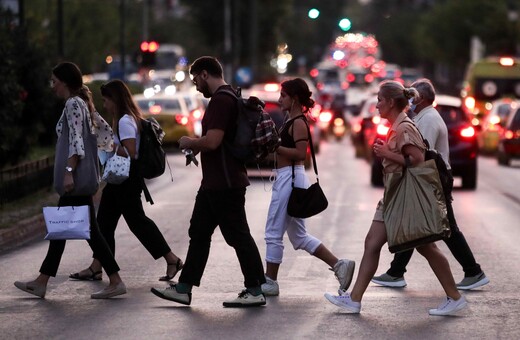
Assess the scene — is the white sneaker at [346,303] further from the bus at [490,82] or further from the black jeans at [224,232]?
the bus at [490,82]

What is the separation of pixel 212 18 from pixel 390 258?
69414 mm

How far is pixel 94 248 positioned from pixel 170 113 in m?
25.8

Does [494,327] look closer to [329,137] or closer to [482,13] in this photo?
[329,137]

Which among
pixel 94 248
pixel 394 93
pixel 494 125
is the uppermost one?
pixel 394 93

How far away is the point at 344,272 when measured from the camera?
11.0m

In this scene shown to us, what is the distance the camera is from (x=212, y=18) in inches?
3255

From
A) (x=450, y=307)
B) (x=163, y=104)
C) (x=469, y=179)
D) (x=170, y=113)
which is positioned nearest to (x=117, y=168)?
(x=450, y=307)

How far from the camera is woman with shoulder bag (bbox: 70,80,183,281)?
1181 cm

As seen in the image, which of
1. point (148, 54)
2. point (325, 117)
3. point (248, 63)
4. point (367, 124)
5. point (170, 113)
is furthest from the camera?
point (248, 63)

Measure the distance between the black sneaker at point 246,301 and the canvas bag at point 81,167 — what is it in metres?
1.39

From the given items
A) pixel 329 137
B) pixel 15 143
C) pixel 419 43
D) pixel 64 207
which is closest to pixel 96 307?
pixel 64 207

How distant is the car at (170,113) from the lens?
36.5m

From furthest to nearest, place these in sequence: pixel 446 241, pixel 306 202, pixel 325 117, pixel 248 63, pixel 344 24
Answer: pixel 248 63 → pixel 325 117 → pixel 344 24 → pixel 446 241 → pixel 306 202

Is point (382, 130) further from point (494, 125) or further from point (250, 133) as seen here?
point (494, 125)
